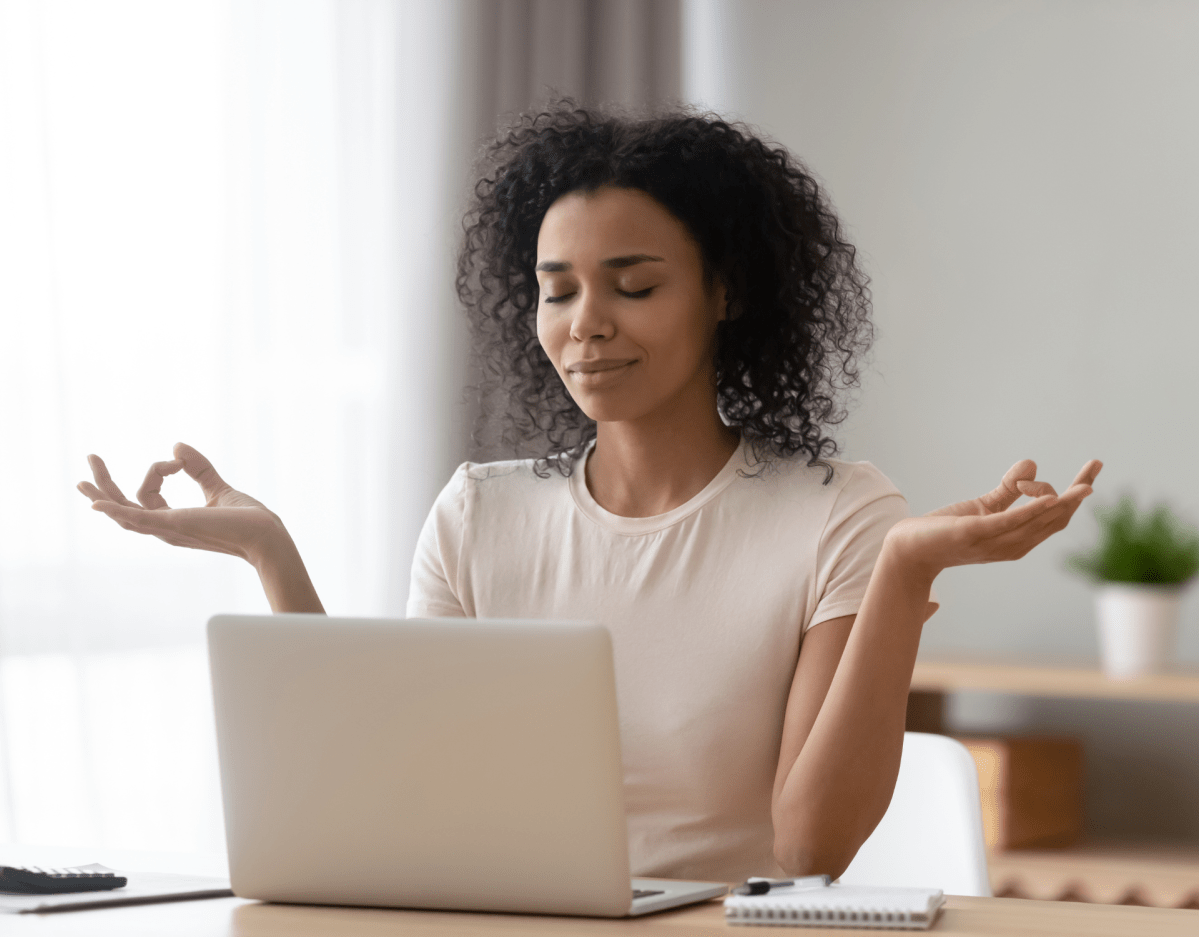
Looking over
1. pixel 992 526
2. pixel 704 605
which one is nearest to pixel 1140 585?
pixel 704 605

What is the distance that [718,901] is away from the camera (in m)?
1.02

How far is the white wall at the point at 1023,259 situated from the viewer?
265 cm

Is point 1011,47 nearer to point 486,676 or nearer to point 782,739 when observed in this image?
point 782,739

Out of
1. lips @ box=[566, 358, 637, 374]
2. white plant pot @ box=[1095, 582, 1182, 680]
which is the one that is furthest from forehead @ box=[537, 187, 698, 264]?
white plant pot @ box=[1095, 582, 1182, 680]

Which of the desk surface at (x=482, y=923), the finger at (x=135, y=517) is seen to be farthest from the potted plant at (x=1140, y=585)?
the finger at (x=135, y=517)

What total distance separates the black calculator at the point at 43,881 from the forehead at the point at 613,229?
0.73 m

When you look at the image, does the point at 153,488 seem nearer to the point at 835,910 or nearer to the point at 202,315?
the point at 835,910

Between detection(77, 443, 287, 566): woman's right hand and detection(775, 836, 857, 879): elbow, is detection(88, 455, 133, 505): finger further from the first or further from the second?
detection(775, 836, 857, 879): elbow

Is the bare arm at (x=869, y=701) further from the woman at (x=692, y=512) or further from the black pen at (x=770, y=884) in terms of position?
the black pen at (x=770, y=884)

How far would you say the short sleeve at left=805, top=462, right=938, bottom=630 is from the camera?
1.34 meters

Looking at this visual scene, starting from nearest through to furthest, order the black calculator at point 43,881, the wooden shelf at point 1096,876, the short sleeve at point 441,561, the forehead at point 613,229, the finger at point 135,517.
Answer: the black calculator at point 43,881 < the finger at point 135,517 < the forehead at point 613,229 < the short sleeve at point 441,561 < the wooden shelf at point 1096,876

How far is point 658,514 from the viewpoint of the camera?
4.81ft

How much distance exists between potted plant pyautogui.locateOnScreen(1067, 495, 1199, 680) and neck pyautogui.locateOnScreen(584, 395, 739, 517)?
3.87 feet

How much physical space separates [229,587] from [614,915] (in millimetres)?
1594
